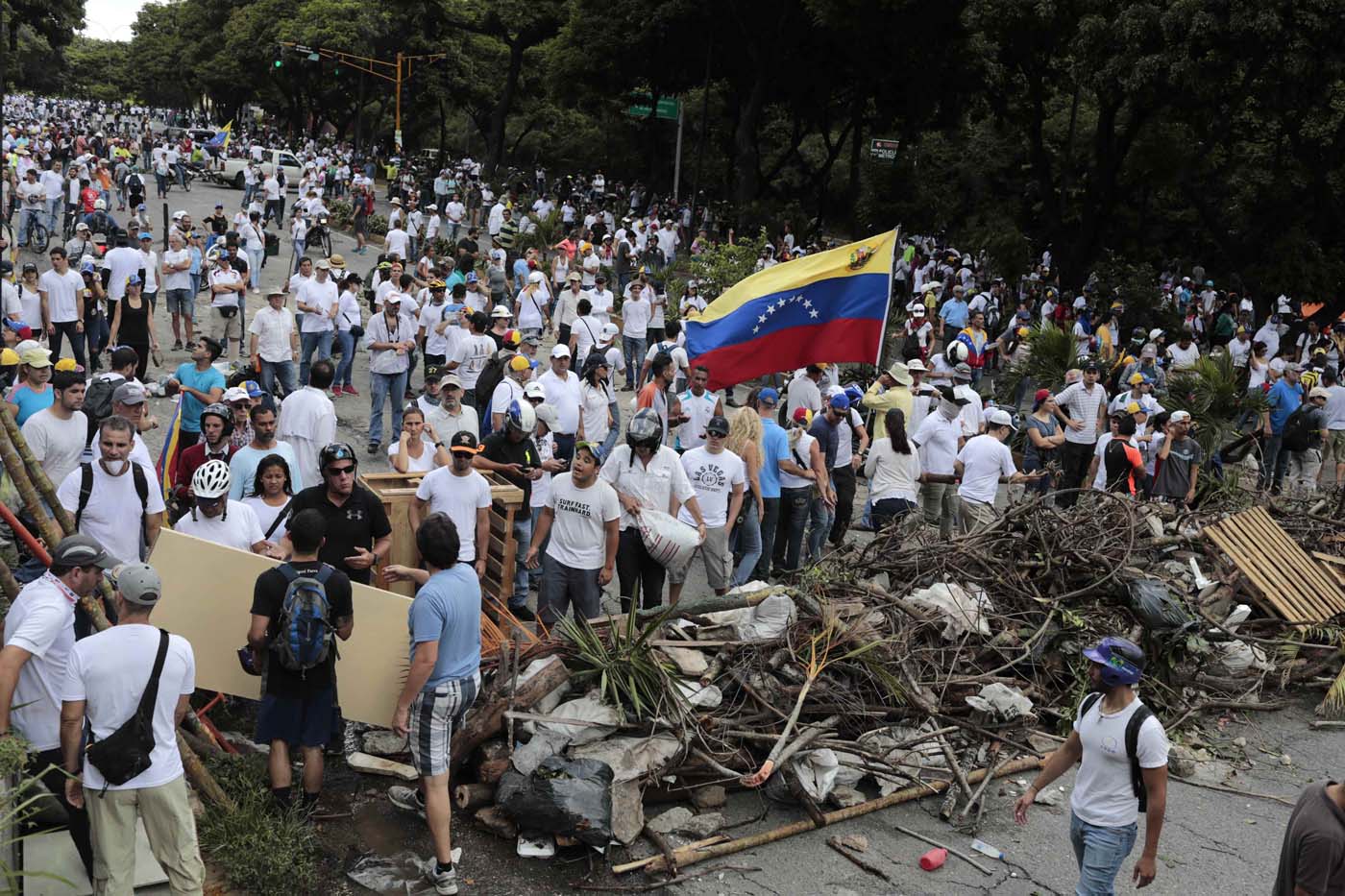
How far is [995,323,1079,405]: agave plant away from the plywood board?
12803 mm

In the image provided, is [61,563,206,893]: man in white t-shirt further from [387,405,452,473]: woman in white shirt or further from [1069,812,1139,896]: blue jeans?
[387,405,452,473]: woman in white shirt

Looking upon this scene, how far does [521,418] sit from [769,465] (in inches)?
87.6

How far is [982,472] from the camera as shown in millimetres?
10695

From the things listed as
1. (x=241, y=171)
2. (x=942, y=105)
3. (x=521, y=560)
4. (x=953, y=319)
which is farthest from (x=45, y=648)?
(x=241, y=171)

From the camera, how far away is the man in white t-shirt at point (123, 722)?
15.7ft

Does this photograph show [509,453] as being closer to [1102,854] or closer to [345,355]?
[1102,854]

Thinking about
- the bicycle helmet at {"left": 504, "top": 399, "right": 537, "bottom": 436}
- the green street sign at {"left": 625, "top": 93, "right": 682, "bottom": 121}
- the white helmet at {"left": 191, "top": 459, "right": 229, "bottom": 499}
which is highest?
the green street sign at {"left": 625, "top": 93, "right": 682, "bottom": 121}

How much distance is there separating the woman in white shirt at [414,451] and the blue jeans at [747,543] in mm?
2453

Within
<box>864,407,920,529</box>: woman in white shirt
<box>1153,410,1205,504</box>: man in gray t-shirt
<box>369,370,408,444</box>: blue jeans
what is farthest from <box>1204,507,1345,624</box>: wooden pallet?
<box>369,370,408,444</box>: blue jeans

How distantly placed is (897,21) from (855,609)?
2728 centimetres

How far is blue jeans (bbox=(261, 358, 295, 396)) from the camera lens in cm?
1288

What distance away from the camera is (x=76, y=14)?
184ft

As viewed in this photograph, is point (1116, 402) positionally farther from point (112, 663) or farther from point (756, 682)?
point (112, 663)

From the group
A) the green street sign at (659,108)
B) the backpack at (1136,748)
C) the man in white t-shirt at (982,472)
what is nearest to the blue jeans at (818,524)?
the man in white t-shirt at (982,472)
